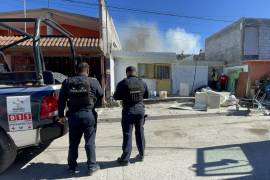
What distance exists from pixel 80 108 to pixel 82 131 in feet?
1.27

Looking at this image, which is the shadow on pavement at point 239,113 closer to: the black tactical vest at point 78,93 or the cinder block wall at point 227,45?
the black tactical vest at point 78,93

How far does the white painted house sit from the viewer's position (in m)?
16.2

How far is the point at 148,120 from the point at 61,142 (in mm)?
3809

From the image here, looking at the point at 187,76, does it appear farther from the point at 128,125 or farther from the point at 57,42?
the point at 128,125

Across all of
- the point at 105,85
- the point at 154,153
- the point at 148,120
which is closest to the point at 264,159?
the point at 154,153

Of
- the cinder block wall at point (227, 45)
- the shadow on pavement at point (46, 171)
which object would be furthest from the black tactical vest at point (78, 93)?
the cinder block wall at point (227, 45)

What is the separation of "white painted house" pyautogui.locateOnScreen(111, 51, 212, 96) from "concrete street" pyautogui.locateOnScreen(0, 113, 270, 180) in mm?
8120

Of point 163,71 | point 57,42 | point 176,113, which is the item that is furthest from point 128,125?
point 163,71

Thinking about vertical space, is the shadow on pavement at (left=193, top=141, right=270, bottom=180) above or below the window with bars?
below

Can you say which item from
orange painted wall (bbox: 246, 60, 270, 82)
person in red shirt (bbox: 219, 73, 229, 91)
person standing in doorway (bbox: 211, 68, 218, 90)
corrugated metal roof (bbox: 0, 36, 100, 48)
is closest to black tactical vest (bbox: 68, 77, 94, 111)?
corrugated metal roof (bbox: 0, 36, 100, 48)

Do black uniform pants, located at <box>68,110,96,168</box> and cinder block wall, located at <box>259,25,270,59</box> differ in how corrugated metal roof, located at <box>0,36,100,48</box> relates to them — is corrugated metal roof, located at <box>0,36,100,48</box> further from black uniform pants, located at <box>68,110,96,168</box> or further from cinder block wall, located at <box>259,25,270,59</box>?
cinder block wall, located at <box>259,25,270,59</box>

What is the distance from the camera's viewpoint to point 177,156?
5605 mm

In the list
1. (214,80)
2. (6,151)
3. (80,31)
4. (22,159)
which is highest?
(80,31)

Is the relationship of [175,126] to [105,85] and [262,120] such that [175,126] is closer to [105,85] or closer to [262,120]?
[262,120]
